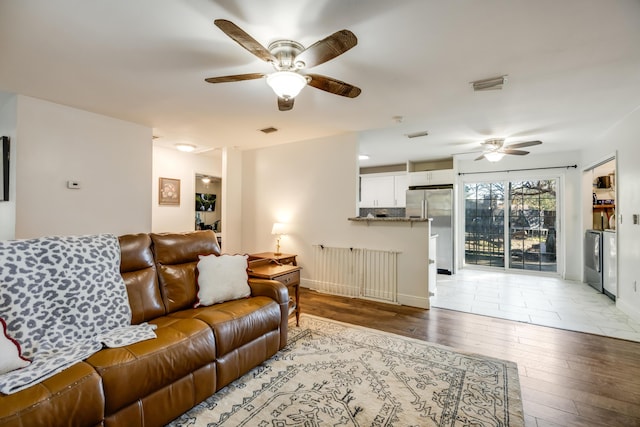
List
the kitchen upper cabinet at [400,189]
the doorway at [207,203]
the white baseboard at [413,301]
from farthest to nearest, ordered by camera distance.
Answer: the kitchen upper cabinet at [400,189] < the doorway at [207,203] < the white baseboard at [413,301]

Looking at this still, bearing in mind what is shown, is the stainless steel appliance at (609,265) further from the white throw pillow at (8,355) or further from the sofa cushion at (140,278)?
the white throw pillow at (8,355)

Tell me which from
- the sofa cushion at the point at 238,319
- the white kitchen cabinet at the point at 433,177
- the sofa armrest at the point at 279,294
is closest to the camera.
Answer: the sofa cushion at the point at 238,319

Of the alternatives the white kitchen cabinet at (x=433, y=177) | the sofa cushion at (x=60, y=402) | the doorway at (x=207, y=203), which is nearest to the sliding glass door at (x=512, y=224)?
the white kitchen cabinet at (x=433, y=177)

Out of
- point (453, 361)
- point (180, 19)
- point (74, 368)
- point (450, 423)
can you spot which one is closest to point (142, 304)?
point (74, 368)

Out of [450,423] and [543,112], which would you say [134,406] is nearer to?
[450,423]

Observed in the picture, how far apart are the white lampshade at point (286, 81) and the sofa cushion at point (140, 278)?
5.14 feet

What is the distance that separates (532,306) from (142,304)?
442 cm

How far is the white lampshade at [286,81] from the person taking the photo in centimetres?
202

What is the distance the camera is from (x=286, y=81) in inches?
79.7

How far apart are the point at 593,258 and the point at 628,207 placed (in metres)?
1.73

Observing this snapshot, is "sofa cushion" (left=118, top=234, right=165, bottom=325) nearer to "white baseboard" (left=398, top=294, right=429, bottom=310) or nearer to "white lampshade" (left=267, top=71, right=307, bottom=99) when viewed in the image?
"white lampshade" (left=267, top=71, right=307, bottom=99)

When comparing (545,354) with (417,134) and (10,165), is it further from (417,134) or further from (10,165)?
(10,165)

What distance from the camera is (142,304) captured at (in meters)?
2.08

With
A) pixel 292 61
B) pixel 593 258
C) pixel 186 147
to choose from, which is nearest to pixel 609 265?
pixel 593 258
